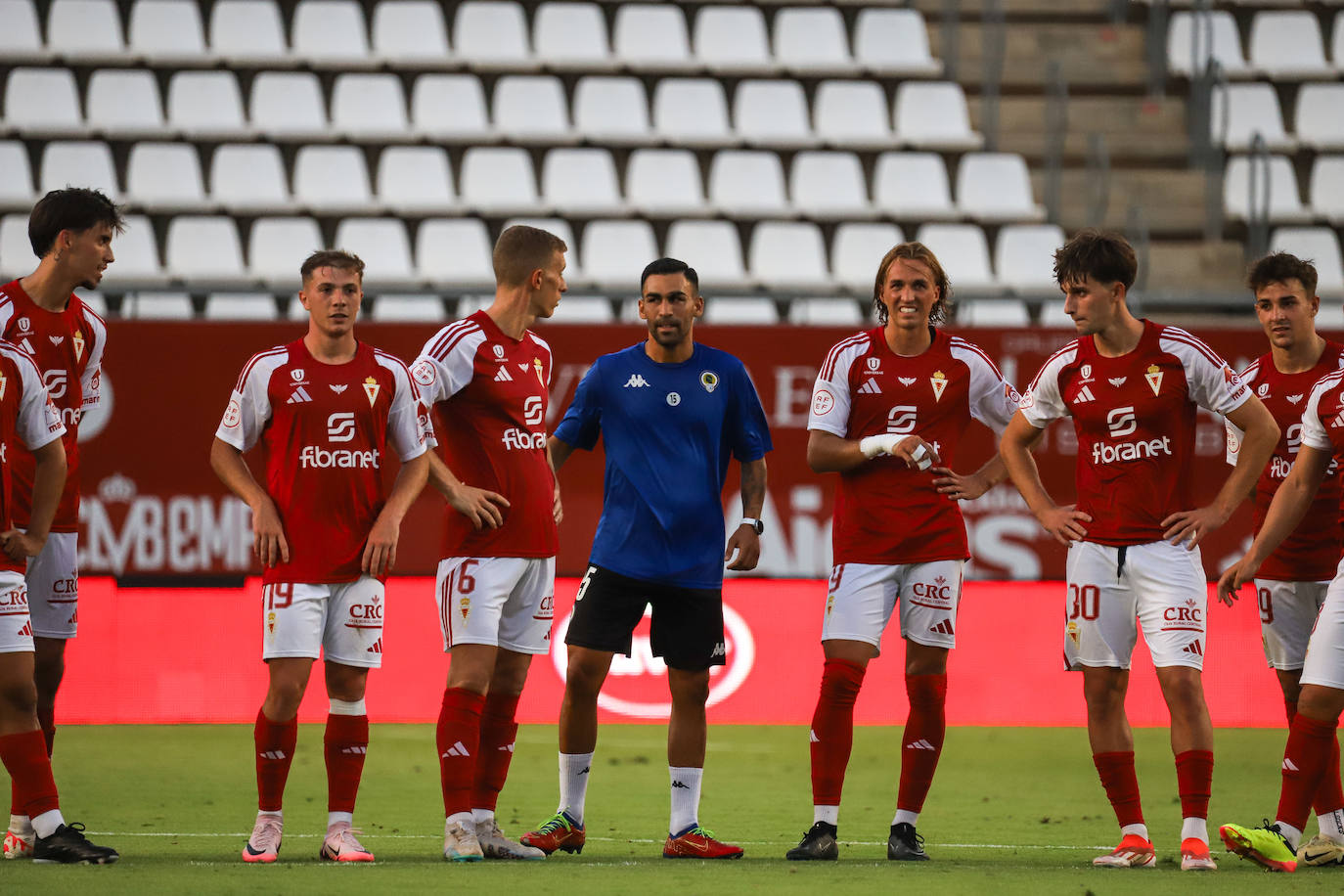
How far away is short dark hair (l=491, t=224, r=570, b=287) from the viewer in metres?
6.57

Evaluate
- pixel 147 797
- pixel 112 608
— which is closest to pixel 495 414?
pixel 147 797

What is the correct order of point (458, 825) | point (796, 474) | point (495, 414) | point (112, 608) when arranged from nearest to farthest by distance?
point (458, 825), point (495, 414), point (112, 608), point (796, 474)

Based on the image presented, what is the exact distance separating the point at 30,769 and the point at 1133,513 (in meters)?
4.27

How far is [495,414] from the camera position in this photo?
6492mm

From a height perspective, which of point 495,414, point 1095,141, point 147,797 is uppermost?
point 1095,141

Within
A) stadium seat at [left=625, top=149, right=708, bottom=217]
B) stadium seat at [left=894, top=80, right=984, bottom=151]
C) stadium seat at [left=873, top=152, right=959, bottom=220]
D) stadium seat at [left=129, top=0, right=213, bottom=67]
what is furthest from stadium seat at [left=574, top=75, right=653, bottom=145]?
stadium seat at [left=129, top=0, right=213, bottom=67]

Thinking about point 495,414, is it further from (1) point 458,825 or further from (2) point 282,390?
(1) point 458,825

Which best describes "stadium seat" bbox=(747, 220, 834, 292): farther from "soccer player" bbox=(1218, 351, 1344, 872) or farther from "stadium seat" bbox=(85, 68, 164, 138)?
"soccer player" bbox=(1218, 351, 1344, 872)

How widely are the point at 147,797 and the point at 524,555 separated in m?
2.78

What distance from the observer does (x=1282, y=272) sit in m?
6.84

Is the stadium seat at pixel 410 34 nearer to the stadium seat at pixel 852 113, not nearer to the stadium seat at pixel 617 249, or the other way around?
the stadium seat at pixel 617 249

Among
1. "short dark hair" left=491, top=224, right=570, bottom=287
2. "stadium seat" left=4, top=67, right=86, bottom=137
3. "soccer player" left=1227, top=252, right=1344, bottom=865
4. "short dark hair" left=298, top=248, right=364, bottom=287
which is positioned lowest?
"soccer player" left=1227, top=252, right=1344, bottom=865

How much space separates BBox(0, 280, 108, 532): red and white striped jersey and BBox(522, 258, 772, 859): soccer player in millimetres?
2180

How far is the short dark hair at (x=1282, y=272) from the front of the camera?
684 cm
